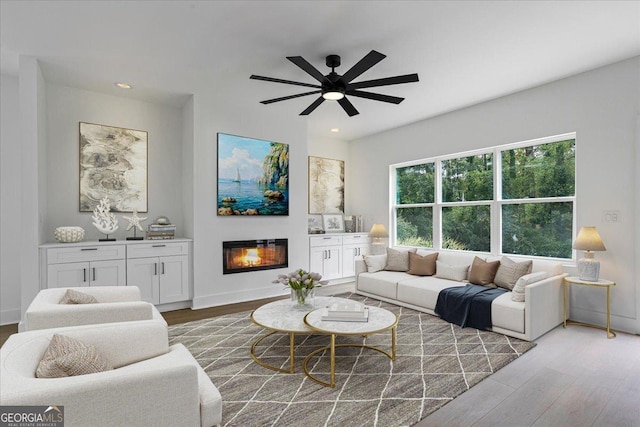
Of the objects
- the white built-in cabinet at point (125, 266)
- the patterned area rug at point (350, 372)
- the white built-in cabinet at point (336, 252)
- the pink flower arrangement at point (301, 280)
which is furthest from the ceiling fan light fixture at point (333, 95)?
the white built-in cabinet at point (336, 252)

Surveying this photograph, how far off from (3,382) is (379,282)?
4.22 meters

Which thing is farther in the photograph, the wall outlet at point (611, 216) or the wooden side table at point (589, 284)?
the wall outlet at point (611, 216)

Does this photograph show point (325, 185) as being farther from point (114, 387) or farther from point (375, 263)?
point (114, 387)

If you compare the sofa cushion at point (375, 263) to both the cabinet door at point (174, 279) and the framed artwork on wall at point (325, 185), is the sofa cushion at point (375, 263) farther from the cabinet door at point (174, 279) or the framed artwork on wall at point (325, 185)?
the cabinet door at point (174, 279)

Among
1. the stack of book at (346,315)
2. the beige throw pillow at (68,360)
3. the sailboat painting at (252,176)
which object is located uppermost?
the sailboat painting at (252,176)

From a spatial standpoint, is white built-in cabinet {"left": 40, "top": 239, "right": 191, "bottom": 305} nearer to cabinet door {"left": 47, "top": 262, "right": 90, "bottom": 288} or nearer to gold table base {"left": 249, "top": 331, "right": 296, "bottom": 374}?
cabinet door {"left": 47, "top": 262, "right": 90, "bottom": 288}

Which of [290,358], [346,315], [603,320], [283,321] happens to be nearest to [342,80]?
[346,315]

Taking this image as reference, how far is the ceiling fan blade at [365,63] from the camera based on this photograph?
2635 mm

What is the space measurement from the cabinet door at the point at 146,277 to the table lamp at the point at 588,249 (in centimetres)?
499

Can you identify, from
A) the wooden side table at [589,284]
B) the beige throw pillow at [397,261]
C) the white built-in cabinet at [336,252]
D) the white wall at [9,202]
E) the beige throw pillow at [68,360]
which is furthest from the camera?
the white built-in cabinet at [336,252]

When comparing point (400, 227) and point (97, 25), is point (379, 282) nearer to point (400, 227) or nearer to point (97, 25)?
point (400, 227)

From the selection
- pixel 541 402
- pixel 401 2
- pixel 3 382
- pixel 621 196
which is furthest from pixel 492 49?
pixel 3 382

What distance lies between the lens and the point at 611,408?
2.17m

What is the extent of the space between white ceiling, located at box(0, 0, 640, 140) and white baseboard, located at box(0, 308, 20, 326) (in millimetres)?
2851
